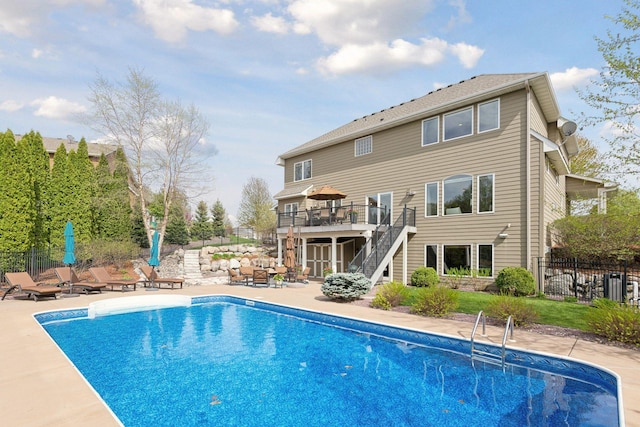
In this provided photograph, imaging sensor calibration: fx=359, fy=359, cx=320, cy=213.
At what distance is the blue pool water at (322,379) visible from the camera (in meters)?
4.91

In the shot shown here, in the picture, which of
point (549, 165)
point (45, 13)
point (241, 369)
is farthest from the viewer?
point (549, 165)

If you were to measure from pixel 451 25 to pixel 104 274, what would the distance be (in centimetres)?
1848

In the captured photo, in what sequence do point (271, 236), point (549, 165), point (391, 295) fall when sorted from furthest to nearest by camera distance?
point (271, 236) < point (549, 165) < point (391, 295)

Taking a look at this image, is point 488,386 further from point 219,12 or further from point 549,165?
point 219,12

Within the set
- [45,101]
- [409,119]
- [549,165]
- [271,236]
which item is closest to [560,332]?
[549,165]

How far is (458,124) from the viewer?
16.1 m

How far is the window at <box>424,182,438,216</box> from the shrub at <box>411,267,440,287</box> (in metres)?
2.95

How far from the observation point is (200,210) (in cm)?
4725

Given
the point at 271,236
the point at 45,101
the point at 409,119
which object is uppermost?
the point at 45,101

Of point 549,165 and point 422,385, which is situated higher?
point 549,165

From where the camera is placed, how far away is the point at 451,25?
15.0 metres

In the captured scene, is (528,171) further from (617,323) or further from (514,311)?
Result: (617,323)

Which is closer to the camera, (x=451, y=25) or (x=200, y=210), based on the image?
(x=451, y=25)

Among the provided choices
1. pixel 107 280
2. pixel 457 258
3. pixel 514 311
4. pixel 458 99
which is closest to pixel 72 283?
pixel 107 280
